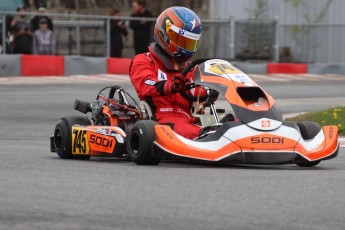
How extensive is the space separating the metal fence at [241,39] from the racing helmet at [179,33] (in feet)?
46.9

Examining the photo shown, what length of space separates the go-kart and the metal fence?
48.4 ft

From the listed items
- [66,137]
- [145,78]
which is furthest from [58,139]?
[145,78]

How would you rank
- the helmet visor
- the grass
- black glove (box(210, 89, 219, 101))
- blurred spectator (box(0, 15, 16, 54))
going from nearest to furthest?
black glove (box(210, 89, 219, 101)), the helmet visor, the grass, blurred spectator (box(0, 15, 16, 54))

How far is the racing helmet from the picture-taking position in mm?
9898

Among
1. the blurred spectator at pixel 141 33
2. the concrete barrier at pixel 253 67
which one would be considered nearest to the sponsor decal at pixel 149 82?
the blurred spectator at pixel 141 33

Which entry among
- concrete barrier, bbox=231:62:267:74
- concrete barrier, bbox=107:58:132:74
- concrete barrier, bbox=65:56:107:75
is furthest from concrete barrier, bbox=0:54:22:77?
concrete barrier, bbox=231:62:267:74

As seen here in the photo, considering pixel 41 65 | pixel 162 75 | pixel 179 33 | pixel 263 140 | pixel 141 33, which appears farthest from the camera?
pixel 141 33

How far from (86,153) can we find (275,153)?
1855mm

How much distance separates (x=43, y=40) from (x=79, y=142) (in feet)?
45.3

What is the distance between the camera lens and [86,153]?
32.6 ft

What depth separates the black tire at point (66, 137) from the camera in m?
10.1

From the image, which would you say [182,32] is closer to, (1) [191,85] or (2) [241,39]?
(1) [191,85]

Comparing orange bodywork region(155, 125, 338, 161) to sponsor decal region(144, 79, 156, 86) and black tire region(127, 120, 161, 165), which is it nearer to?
black tire region(127, 120, 161, 165)

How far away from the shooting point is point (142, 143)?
355 inches
